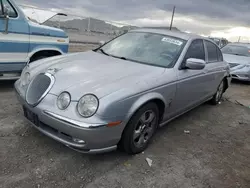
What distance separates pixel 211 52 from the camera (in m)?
4.73

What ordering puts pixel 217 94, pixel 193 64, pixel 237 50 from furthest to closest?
pixel 237 50 < pixel 217 94 < pixel 193 64

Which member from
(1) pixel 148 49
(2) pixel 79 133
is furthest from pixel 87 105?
(1) pixel 148 49

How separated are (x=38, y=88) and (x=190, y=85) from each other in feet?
7.41

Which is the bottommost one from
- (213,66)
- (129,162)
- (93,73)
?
(129,162)

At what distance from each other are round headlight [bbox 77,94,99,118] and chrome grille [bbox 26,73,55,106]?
51 centimetres

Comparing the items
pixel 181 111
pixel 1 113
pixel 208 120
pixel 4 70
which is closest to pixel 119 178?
pixel 181 111

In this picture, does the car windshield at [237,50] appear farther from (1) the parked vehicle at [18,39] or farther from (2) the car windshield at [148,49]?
(1) the parked vehicle at [18,39]

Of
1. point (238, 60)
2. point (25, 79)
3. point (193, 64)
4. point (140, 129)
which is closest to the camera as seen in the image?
point (140, 129)

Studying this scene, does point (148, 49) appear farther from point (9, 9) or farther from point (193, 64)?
point (9, 9)

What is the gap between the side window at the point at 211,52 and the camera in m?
4.59

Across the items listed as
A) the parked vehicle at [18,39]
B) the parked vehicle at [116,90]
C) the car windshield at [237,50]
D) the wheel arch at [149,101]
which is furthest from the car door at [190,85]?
the car windshield at [237,50]

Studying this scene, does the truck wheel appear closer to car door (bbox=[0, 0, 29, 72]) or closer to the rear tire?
the rear tire

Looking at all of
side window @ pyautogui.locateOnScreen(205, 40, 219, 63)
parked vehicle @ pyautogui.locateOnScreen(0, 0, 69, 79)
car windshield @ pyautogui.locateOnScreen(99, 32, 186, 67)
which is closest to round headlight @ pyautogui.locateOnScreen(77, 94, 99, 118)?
car windshield @ pyautogui.locateOnScreen(99, 32, 186, 67)

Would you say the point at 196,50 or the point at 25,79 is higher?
the point at 196,50
